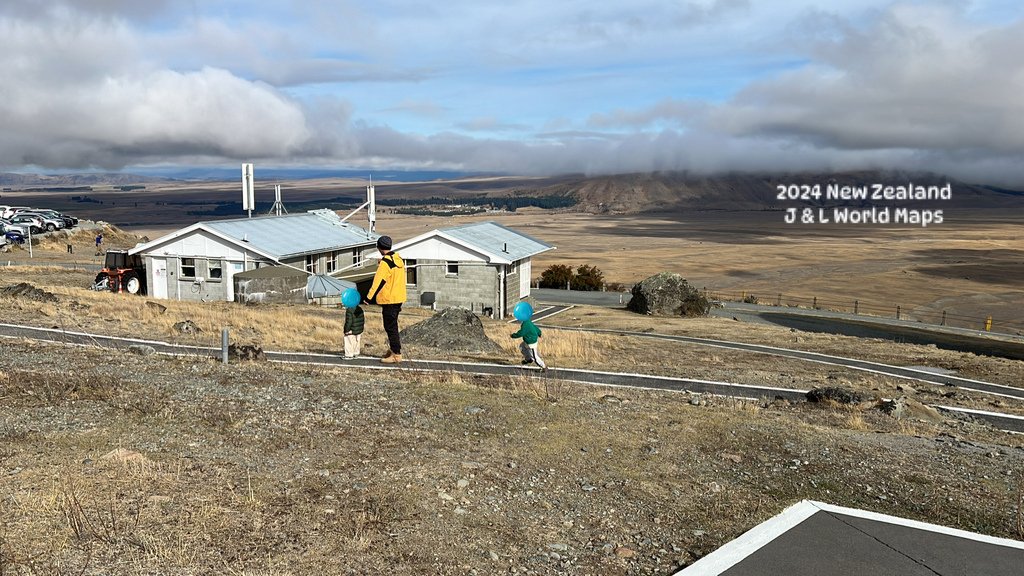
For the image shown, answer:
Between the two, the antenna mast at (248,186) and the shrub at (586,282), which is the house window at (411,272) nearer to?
the antenna mast at (248,186)

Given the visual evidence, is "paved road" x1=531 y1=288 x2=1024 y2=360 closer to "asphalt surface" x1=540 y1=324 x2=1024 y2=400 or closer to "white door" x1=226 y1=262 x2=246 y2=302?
"asphalt surface" x1=540 y1=324 x2=1024 y2=400

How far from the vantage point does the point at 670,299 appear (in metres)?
43.9

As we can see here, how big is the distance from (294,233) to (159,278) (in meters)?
7.14

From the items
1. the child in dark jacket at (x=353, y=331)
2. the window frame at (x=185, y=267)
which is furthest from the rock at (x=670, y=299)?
the child in dark jacket at (x=353, y=331)

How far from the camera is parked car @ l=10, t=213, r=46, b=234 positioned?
224 ft

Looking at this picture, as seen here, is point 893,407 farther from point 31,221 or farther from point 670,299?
point 31,221

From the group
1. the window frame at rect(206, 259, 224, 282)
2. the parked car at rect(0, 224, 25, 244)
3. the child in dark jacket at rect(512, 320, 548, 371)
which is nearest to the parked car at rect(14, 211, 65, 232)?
the parked car at rect(0, 224, 25, 244)

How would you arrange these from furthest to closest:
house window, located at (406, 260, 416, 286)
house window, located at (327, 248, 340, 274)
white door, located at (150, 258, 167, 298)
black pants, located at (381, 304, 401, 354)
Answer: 1. house window, located at (327, 248, 340, 274)
2. house window, located at (406, 260, 416, 286)
3. white door, located at (150, 258, 167, 298)
4. black pants, located at (381, 304, 401, 354)

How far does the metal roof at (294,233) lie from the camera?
3706 centimetres

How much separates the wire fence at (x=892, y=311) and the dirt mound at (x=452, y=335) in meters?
36.2

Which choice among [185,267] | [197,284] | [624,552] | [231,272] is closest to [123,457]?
[624,552]

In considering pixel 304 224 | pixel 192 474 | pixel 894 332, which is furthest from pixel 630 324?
pixel 192 474

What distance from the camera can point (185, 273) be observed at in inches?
1480

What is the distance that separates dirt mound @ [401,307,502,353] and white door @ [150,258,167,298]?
2094cm
